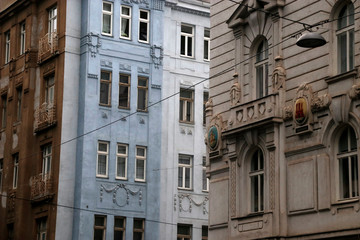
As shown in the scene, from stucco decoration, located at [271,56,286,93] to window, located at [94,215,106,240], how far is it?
17470mm

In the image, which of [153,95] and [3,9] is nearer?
[153,95]

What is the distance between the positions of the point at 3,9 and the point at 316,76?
97.1ft

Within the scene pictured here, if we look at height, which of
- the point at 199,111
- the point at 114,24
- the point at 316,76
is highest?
the point at 114,24

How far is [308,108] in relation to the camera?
86.3 feet

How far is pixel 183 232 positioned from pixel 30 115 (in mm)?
9998

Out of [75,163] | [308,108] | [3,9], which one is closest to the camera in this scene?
[308,108]

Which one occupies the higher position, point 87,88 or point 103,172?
point 87,88

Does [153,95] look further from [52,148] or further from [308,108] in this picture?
[308,108]

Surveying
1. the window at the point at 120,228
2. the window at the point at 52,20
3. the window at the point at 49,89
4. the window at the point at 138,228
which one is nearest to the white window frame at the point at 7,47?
the window at the point at 52,20

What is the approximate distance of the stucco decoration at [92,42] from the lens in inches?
1734

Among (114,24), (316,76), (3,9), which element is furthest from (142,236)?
(316,76)

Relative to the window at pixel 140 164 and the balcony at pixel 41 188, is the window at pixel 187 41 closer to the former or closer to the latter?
the window at pixel 140 164

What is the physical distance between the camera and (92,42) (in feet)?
145

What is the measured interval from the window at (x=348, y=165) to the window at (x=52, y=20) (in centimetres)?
2380
